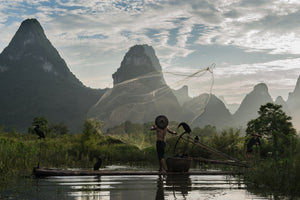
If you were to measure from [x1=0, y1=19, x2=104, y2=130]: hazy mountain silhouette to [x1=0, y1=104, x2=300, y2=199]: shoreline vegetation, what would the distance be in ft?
379

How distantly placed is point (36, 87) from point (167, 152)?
492ft

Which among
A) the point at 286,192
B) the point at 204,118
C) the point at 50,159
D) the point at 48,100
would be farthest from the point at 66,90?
the point at 286,192

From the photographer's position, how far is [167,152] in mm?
22750

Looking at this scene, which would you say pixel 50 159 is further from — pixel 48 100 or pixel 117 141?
pixel 48 100

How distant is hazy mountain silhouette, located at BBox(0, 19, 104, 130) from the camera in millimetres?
144125

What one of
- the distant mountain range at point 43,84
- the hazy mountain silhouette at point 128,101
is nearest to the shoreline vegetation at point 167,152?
the hazy mountain silhouette at point 128,101

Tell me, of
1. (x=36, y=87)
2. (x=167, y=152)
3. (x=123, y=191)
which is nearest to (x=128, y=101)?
(x=167, y=152)

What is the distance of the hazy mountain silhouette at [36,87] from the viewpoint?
14412cm

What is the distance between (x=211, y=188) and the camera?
8898 mm

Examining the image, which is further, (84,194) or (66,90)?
(66,90)

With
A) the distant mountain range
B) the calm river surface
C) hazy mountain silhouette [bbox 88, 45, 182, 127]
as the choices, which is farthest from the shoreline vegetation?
the distant mountain range

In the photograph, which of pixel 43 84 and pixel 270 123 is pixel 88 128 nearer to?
pixel 270 123

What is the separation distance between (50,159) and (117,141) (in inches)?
457

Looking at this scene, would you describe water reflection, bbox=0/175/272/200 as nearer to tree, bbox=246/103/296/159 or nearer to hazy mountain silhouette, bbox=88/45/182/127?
hazy mountain silhouette, bbox=88/45/182/127
